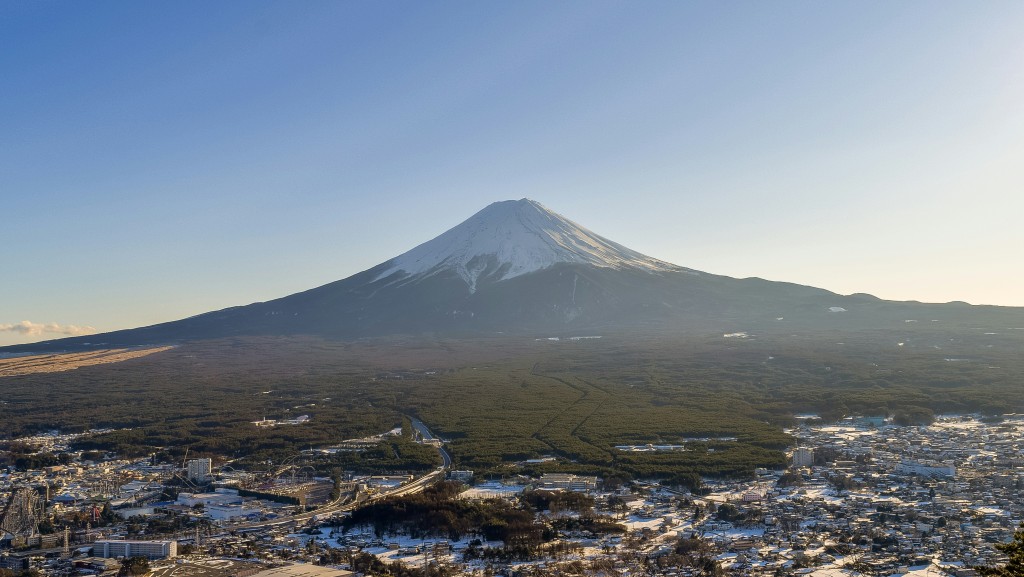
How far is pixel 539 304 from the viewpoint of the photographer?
159750mm

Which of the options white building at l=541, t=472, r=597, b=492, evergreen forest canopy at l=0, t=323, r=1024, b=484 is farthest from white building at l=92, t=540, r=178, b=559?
evergreen forest canopy at l=0, t=323, r=1024, b=484

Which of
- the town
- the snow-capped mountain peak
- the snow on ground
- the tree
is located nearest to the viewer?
the tree

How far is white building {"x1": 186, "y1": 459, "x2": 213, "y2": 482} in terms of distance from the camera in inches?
1805

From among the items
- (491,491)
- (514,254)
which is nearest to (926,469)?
(491,491)

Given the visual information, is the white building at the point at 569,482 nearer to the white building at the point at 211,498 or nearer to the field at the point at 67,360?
the white building at the point at 211,498

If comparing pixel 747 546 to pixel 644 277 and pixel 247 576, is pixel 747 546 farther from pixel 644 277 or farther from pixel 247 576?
pixel 644 277

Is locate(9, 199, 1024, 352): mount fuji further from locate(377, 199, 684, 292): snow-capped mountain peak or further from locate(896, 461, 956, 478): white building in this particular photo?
locate(896, 461, 956, 478): white building

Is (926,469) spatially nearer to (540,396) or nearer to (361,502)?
(361,502)

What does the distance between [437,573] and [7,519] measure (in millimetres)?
19380

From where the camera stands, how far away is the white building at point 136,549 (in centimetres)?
3092

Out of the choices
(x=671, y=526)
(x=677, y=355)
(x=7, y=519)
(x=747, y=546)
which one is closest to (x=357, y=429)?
(x=7, y=519)

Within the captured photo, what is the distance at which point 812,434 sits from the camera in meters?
56.4

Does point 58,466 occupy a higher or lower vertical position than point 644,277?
lower

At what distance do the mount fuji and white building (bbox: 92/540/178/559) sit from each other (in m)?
107
